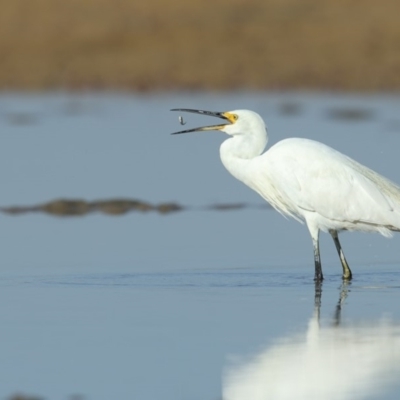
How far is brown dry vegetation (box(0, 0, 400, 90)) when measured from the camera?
26891mm

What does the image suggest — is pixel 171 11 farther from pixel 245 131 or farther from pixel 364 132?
pixel 245 131

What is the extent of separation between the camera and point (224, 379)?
24.5ft

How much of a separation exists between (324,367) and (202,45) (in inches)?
814

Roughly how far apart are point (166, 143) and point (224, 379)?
459 inches

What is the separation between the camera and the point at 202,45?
28.0 meters

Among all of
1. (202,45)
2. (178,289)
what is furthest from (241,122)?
(202,45)

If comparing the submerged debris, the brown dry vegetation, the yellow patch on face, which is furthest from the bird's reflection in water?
the brown dry vegetation

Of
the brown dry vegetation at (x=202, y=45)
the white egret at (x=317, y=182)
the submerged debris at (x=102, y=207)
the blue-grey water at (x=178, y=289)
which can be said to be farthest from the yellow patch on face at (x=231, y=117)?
the brown dry vegetation at (x=202, y=45)

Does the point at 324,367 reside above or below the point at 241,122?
below

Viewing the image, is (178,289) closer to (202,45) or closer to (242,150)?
(242,150)

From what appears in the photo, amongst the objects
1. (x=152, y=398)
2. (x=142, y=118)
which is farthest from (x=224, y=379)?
(x=142, y=118)

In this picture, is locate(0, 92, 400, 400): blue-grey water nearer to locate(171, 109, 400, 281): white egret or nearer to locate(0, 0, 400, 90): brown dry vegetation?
locate(171, 109, 400, 281): white egret

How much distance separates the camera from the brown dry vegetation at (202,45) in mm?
26891

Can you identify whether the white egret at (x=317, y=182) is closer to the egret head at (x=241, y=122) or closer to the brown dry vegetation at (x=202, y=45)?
the egret head at (x=241, y=122)
